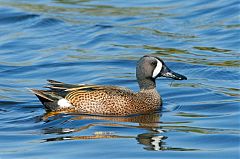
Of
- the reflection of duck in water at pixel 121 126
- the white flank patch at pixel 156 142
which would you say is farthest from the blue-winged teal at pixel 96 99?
the white flank patch at pixel 156 142

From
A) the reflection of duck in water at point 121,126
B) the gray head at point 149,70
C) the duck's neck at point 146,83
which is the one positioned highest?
the gray head at point 149,70

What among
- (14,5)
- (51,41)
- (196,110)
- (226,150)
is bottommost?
(226,150)

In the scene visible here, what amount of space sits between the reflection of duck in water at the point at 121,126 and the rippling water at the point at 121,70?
0.05 feet

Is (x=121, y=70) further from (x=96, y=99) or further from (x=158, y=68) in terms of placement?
(x=96, y=99)

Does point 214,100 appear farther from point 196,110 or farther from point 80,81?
point 80,81

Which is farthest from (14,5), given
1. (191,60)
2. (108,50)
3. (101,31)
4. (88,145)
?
(88,145)

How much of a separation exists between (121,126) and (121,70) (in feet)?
15.2

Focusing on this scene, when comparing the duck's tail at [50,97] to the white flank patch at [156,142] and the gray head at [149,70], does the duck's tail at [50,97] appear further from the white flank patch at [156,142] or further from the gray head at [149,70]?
the white flank patch at [156,142]

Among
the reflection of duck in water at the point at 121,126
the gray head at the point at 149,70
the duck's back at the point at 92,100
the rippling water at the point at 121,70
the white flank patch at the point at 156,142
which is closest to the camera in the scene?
the white flank patch at the point at 156,142

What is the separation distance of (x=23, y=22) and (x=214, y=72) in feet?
22.4

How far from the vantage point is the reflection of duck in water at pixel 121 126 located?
13062 millimetres

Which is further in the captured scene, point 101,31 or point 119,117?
point 101,31

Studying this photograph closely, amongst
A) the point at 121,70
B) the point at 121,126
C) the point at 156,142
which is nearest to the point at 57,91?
the point at 121,126

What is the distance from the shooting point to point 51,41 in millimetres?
21578
